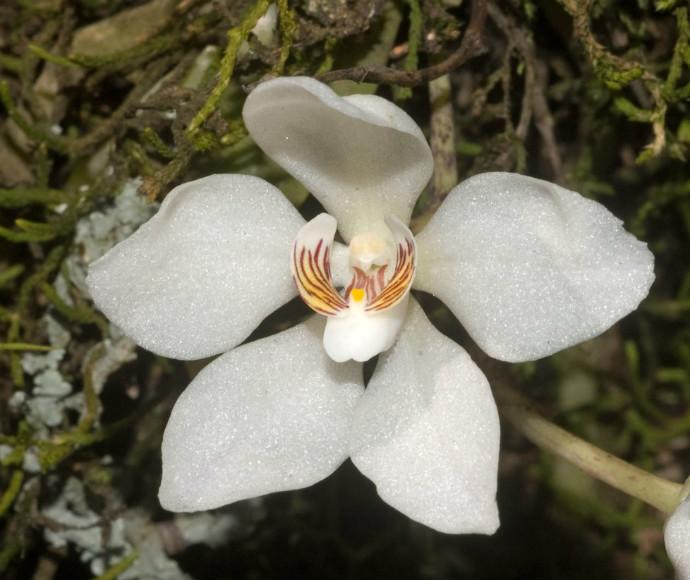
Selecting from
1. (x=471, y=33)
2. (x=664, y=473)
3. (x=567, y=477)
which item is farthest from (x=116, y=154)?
(x=664, y=473)

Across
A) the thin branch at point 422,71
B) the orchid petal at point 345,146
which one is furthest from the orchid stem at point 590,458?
the thin branch at point 422,71

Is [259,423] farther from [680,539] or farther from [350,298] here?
[680,539]

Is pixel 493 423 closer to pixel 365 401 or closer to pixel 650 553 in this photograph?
pixel 365 401

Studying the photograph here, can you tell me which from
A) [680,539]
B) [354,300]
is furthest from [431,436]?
[680,539]

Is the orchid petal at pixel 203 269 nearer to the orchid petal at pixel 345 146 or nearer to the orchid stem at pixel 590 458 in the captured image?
the orchid petal at pixel 345 146

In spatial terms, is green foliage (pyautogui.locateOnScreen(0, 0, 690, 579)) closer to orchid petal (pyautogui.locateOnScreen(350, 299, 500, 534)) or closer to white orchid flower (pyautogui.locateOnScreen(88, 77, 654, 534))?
white orchid flower (pyautogui.locateOnScreen(88, 77, 654, 534))
